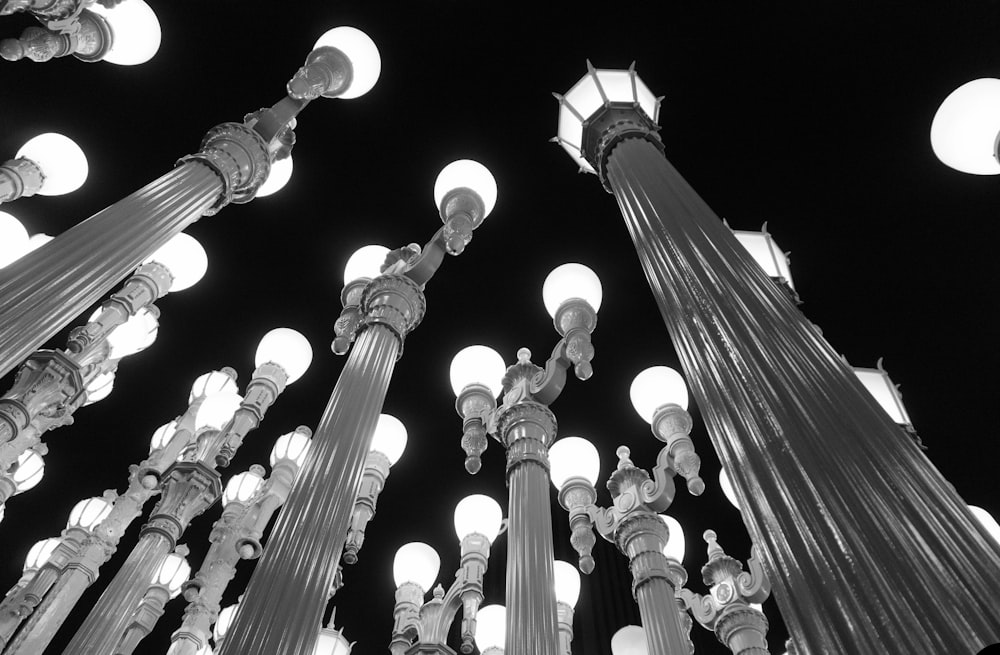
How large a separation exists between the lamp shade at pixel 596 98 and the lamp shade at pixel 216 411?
4.71 m

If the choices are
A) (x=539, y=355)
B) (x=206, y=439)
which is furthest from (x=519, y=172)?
(x=206, y=439)

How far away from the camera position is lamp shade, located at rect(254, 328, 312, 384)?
7867 millimetres

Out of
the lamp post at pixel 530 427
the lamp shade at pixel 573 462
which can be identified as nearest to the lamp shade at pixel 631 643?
the lamp shade at pixel 573 462

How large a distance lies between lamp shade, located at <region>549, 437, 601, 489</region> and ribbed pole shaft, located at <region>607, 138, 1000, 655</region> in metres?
3.51

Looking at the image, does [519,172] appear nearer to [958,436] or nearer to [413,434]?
[413,434]

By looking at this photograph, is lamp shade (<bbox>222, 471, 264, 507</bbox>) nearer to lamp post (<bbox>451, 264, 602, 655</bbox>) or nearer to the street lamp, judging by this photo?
lamp post (<bbox>451, 264, 602, 655</bbox>)

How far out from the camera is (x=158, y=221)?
4707 millimetres

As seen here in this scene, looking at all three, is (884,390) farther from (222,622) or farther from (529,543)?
(222,622)

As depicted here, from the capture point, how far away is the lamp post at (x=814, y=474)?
6.24ft

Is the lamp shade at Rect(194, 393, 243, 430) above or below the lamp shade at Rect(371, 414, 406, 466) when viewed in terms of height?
above

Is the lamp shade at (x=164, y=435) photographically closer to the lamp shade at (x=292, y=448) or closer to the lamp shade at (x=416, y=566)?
the lamp shade at (x=292, y=448)

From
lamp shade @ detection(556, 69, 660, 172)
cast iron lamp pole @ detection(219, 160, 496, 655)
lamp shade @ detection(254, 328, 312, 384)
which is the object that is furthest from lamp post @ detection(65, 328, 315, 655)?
lamp shade @ detection(556, 69, 660, 172)

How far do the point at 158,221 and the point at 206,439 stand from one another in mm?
3279

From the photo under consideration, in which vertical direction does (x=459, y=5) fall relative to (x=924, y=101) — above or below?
above
